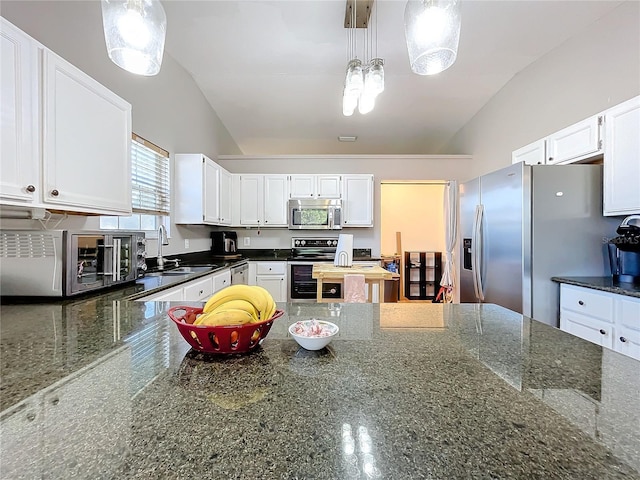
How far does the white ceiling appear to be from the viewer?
7.66ft

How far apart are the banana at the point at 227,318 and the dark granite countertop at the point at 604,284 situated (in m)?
2.12

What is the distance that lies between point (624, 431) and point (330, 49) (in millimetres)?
3203

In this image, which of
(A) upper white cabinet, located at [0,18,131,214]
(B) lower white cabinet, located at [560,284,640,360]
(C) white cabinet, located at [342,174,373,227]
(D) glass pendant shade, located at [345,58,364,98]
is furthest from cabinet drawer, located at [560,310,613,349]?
(A) upper white cabinet, located at [0,18,131,214]

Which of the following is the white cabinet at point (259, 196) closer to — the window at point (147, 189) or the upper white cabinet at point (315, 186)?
the upper white cabinet at point (315, 186)

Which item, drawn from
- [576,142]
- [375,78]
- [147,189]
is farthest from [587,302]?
Result: [147,189]

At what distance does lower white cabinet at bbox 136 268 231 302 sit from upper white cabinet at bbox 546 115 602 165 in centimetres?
309

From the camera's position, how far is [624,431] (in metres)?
0.44

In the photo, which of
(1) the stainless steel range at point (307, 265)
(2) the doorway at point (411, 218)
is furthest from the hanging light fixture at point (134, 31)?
(2) the doorway at point (411, 218)

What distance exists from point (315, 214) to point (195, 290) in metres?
2.33

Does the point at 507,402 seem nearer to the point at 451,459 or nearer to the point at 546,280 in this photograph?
the point at 451,459

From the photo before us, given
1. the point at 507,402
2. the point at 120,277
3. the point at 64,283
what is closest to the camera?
the point at 507,402

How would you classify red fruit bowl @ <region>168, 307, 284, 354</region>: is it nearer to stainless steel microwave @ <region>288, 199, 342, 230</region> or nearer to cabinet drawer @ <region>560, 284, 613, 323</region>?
cabinet drawer @ <region>560, 284, 613, 323</region>

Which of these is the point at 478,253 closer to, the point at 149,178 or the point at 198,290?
the point at 198,290

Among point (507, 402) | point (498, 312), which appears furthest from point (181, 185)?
point (507, 402)
